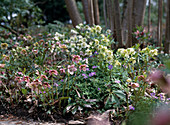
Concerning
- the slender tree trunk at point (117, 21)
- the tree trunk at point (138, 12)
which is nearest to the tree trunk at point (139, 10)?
the tree trunk at point (138, 12)

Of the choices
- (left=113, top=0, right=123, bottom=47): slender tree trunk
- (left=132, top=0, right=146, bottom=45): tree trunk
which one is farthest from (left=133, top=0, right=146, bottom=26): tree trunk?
(left=113, top=0, right=123, bottom=47): slender tree trunk

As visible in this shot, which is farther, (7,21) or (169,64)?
(7,21)

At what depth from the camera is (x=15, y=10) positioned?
5590 millimetres

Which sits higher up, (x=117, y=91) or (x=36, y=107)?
(x=117, y=91)

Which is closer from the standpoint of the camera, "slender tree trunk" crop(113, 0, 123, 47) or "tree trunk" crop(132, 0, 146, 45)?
"slender tree trunk" crop(113, 0, 123, 47)

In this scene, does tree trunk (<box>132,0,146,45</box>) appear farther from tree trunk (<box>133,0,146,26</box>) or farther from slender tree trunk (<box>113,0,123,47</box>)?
slender tree trunk (<box>113,0,123,47</box>)

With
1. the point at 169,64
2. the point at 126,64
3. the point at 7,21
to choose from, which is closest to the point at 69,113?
the point at 126,64

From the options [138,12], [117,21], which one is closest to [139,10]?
[138,12]

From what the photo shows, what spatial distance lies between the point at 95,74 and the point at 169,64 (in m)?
1.67

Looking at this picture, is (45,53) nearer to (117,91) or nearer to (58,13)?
(117,91)

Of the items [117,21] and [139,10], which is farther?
[139,10]

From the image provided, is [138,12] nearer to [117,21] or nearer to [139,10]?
[139,10]

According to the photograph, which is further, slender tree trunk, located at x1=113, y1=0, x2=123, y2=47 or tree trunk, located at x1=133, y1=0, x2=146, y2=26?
tree trunk, located at x1=133, y1=0, x2=146, y2=26

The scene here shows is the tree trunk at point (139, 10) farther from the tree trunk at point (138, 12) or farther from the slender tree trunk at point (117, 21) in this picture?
the slender tree trunk at point (117, 21)
